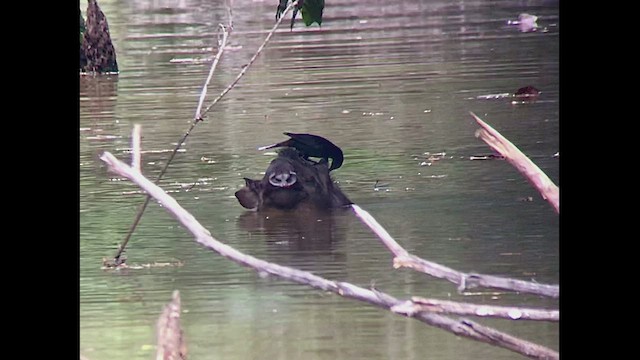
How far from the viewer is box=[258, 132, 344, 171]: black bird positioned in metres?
3.31

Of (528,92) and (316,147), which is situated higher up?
(528,92)

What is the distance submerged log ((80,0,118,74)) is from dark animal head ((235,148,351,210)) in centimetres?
61

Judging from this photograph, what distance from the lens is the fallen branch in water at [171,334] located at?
9.34 ft

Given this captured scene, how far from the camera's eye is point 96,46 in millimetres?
3369

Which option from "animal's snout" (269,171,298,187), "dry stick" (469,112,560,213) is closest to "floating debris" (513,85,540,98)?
"animal's snout" (269,171,298,187)

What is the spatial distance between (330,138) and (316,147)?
0.18ft

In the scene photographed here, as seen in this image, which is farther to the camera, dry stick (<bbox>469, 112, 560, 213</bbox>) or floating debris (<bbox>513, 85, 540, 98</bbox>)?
floating debris (<bbox>513, 85, 540, 98</bbox>)

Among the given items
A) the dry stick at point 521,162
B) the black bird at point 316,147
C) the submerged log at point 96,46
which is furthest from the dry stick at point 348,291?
the submerged log at point 96,46

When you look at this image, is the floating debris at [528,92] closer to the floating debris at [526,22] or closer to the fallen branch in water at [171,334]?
the floating debris at [526,22]

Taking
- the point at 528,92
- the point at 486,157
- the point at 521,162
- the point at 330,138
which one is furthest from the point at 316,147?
the point at 521,162

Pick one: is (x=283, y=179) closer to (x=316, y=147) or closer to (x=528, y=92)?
(x=316, y=147)

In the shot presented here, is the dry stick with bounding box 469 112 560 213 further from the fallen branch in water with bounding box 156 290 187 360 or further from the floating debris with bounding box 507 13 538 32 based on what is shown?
the fallen branch in water with bounding box 156 290 187 360

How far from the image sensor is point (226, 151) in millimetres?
3371
